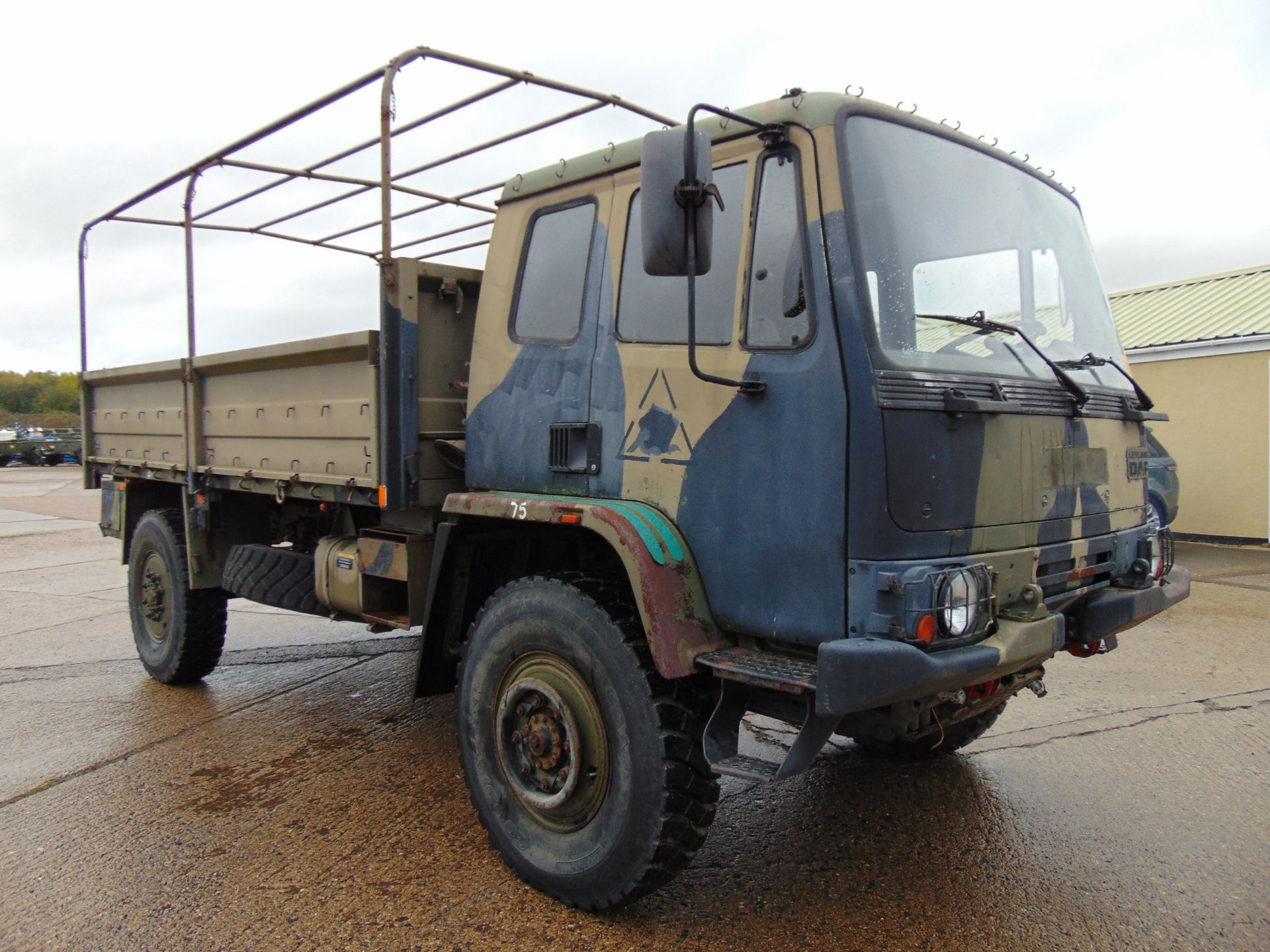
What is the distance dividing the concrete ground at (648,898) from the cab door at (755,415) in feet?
3.56

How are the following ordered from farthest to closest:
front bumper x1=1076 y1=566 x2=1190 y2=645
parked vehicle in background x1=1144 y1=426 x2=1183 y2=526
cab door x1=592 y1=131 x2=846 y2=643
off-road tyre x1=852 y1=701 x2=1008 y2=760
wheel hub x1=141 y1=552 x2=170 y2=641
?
parked vehicle in background x1=1144 y1=426 x2=1183 y2=526
wheel hub x1=141 y1=552 x2=170 y2=641
off-road tyre x1=852 y1=701 x2=1008 y2=760
front bumper x1=1076 y1=566 x2=1190 y2=645
cab door x1=592 y1=131 x2=846 y2=643

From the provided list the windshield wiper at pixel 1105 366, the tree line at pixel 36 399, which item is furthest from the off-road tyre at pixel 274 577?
the tree line at pixel 36 399

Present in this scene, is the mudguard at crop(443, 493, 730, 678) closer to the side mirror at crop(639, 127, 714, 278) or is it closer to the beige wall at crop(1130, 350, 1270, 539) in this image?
the side mirror at crop(639, 127, 714, 278)

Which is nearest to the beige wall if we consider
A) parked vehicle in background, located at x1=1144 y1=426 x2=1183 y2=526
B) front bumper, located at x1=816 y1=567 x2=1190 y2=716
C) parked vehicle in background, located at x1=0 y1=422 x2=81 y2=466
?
parked vehicle in background, located at x1=1144 y1=426 x2=1183 y2=526

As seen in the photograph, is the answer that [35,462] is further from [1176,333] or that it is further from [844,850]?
[844,850]

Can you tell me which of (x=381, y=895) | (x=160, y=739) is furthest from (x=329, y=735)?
(x=381, y=895)

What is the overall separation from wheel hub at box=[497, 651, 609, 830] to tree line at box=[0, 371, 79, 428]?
63307mm

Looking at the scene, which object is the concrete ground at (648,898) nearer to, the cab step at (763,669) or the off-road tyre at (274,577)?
the off-road tyre at (274,577)

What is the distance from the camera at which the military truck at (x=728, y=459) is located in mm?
2705

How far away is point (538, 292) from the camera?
3695 mm

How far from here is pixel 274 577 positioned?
5023 mm

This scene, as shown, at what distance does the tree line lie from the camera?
59.9 meters

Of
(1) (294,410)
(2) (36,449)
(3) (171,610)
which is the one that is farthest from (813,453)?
(2) (36,449)

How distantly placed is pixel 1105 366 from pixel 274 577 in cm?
396
